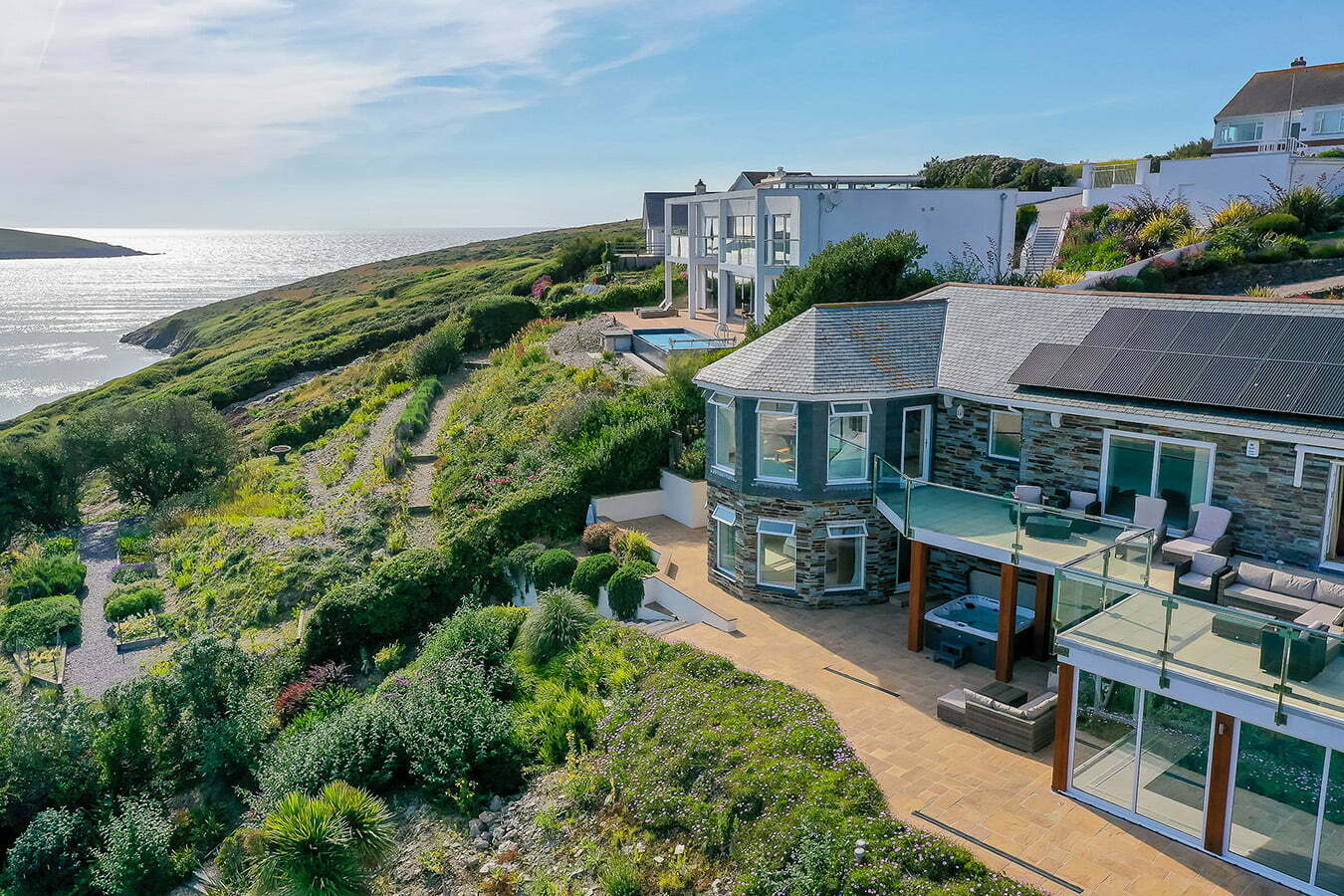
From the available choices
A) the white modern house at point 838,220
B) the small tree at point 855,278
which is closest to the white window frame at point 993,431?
the small tree at point 855,278

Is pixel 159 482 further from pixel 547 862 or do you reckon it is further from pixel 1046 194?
pixel 1046 194

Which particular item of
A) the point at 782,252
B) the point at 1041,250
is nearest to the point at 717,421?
the point at 782,252

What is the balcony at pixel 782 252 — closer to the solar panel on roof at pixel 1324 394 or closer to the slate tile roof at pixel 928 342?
the slate tile roof at pixel 928 342

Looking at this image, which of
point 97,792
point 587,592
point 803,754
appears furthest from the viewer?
point 587,592

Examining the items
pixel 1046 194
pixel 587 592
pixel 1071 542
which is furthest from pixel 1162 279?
pixel 587 592

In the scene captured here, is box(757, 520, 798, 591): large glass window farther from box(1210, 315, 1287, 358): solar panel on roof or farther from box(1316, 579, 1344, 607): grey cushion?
box(1316, 579, 1344, 607): grey cushion
